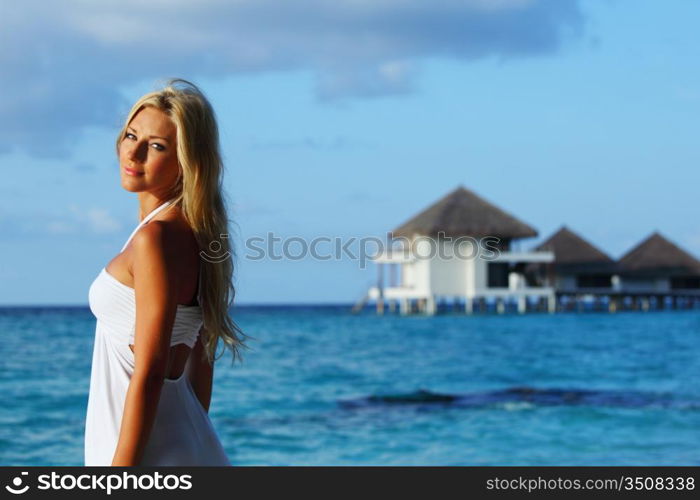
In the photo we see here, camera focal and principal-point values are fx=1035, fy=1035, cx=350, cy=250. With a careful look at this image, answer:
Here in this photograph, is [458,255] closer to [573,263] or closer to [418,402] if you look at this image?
[573,263]

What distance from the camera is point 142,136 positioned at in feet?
5.94

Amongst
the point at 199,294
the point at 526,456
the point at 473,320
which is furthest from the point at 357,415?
the point at 473,320

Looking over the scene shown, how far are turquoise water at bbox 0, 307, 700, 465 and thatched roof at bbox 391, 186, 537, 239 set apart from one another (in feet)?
43.6

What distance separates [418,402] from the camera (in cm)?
1316

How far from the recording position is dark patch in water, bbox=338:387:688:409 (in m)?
13.0

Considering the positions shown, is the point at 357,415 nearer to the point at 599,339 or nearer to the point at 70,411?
the point at 70,411

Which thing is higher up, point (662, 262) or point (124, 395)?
point (662, 262)

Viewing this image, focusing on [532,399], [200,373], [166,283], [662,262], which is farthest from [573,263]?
[166,283]

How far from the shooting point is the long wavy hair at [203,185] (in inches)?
69.6

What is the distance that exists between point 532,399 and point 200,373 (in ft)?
39.7

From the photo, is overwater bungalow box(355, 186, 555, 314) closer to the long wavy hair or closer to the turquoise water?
the turquoise water

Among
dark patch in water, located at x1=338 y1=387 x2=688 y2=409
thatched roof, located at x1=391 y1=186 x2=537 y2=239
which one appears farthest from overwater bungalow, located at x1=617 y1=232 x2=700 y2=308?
dark patch in water, located at x1=338 y1=387 x2=688 y2=409

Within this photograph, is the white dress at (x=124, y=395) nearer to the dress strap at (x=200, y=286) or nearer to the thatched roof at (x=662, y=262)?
the dress strap at (x=200, y=286)
